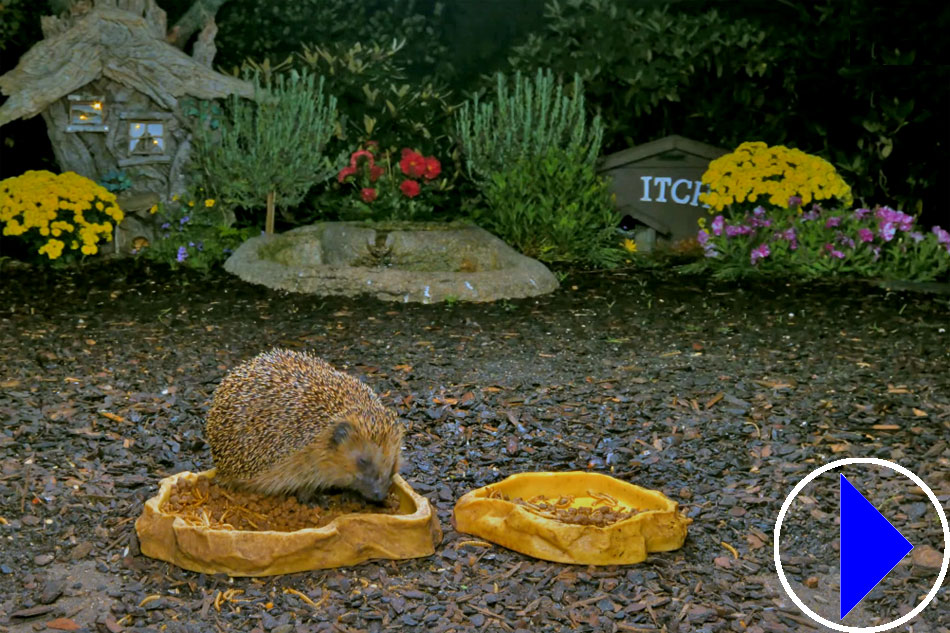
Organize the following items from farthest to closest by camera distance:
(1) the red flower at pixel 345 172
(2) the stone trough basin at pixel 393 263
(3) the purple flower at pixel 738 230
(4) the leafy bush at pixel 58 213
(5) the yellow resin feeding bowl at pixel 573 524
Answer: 1. (1) the red flower at pixel 345 172
2. (3) the purple flower at pixel 738 230
3. (4) the leafy bush at pixel 58 213
4. (2) the stone trough basin at pixel 393 263
5. (5) the yellow resin feeding bowl at pixel 573 524

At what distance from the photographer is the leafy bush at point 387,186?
10.0m

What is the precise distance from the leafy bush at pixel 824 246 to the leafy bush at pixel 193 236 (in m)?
3.98

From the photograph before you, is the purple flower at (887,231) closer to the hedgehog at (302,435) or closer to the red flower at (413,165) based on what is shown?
the red flower at (413,165)

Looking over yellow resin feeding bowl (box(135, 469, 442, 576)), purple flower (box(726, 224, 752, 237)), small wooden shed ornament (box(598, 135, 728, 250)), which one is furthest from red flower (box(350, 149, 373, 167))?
yellow resin feeding bowl (box(135, 469, 442, 576))

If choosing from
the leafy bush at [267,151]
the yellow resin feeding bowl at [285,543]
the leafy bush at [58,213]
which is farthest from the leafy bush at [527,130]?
the yellow resin feeding bowl at [285,543]

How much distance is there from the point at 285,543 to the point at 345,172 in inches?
267

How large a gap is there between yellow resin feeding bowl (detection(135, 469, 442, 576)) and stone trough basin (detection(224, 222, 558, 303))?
13.4 ft

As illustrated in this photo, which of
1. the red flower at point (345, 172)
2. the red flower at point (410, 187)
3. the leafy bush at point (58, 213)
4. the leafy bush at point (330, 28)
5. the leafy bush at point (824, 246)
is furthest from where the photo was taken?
A: the leafy bush at point (330, 28)

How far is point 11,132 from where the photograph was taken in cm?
1049

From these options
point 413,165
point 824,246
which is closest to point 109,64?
point 413,165

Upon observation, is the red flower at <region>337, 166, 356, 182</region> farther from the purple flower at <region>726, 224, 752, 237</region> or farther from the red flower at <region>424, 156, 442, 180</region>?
the purple flower at <region>726, 224, 752, 237</region>

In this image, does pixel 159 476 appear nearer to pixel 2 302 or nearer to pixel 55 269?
pixel 2 302

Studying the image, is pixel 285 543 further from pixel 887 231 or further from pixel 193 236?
pixel 887 231

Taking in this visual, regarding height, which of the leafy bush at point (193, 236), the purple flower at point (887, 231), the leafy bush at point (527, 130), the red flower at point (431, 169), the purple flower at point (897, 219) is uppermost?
the leafy bush at point (527, 130)
